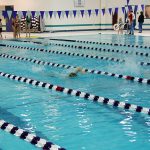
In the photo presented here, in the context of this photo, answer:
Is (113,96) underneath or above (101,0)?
underneath

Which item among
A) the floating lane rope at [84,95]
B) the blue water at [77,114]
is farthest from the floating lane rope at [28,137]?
the floating lane rope at [84,95]

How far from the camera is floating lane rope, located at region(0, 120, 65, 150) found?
14.2 ft

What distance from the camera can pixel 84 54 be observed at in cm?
1350

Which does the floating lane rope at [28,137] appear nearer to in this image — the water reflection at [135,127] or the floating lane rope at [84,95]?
the water reflection at [135,127]

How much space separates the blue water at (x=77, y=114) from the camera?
470 centimetres

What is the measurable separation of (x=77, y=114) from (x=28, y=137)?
53.0 inches

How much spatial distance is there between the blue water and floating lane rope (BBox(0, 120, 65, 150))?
0.09 meters

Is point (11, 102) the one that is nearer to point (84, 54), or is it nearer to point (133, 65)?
point (133, 65)

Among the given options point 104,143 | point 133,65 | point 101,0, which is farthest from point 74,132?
point 101,0

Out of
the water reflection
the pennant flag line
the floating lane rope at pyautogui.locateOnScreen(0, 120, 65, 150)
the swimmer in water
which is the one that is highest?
the pennant flag line

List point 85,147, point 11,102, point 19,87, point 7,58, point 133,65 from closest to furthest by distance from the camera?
point 85,147 → point 11,102 → point 19,87 → point 133,65 → point 7,58

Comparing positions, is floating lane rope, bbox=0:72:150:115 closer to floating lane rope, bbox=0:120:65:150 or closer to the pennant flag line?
floating lane rope, bbox=0:120:65:150

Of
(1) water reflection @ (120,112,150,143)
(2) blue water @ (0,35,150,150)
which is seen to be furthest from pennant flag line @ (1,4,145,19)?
(1) water reflection @ (120,112,150,143)

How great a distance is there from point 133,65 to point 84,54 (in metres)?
3.03
